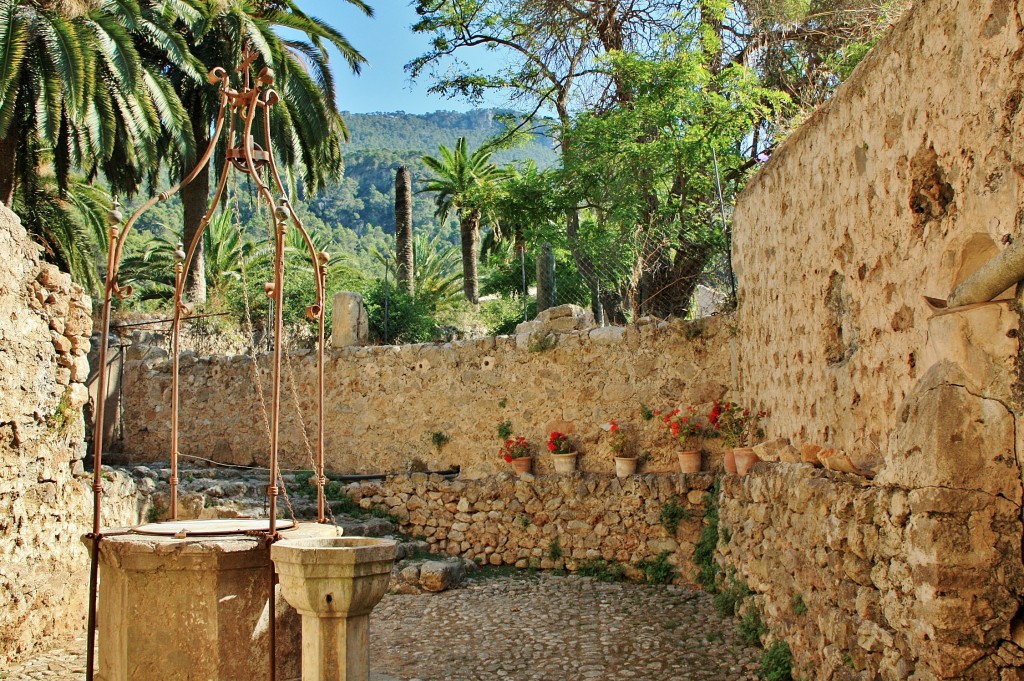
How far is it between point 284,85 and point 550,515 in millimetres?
8201

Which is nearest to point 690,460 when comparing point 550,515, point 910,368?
point 550,515

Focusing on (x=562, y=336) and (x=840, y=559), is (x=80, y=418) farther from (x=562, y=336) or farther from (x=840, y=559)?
(x=840, y=559)

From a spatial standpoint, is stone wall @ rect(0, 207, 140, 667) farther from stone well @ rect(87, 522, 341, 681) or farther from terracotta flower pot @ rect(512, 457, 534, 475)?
terracotta flower pot @ rect(512, 457, 534, 475)

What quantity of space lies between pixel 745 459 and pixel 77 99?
8247mm

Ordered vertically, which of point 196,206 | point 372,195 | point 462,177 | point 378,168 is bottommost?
point 196,206

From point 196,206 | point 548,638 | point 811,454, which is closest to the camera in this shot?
point 811,454

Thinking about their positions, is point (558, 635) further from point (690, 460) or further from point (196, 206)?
point (196, 206)

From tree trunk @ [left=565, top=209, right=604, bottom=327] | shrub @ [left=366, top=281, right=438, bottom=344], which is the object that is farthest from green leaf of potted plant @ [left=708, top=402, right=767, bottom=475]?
shrub @ [left=366, top=281, right=438, bottom=344]

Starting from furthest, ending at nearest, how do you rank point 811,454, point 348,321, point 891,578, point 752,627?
point 348,321, point 752,627, point 811,454, point 891,578

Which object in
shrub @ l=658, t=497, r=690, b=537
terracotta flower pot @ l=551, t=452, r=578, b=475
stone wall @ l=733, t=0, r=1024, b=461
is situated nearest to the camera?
stone wall @ l=733, t=0, r=1024, b=461

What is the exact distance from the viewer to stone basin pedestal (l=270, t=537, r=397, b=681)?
382 centimetres

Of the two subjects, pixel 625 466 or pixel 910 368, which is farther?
pixel 625 466

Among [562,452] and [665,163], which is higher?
[665,163]

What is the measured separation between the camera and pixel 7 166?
11.6 meters
